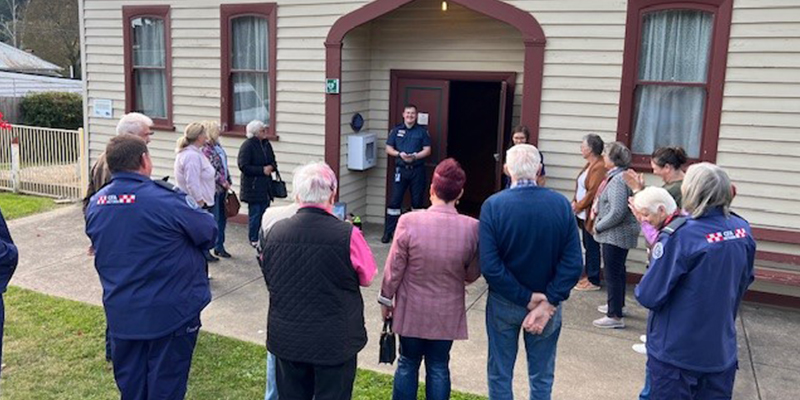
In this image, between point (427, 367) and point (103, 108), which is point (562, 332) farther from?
point (103, 108)

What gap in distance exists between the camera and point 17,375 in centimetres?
487

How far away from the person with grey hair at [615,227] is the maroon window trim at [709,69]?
1.40 meters

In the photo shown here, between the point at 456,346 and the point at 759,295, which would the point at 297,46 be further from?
the point at 759,295

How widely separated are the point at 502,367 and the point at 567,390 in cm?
111

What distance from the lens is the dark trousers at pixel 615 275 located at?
596 centimetres

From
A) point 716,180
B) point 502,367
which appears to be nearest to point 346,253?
point 502,367

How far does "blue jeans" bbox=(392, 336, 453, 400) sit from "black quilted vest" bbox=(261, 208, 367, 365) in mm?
Result: 671

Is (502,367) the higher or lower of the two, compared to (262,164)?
lower

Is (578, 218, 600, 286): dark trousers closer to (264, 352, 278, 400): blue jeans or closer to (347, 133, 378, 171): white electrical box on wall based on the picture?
(347, 133, 378, 171): white electrical box on wall

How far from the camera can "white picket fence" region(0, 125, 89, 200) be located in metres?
11.6

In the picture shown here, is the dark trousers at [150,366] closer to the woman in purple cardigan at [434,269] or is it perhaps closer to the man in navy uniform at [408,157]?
the woman in purple cardigan at [434,269]

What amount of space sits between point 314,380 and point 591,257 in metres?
4.44

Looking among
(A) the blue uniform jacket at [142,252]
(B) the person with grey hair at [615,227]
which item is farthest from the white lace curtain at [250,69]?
(A) the blue uniform jacket at [142,252]

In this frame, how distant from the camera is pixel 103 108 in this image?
421 inches
